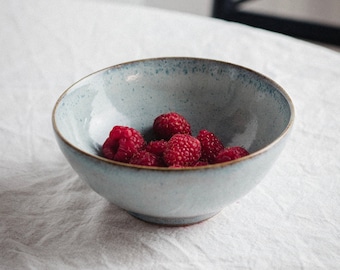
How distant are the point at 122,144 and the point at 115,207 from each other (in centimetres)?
7

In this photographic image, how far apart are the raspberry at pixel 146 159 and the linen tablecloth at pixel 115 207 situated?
0.21ft

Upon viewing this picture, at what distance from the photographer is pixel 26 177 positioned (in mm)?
679

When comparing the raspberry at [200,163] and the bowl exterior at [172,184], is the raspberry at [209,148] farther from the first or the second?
the bowl exterior at [172,184]

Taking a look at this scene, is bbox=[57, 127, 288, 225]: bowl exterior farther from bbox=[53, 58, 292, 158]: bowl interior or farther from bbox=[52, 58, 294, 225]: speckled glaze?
bbox=[53, 58, 292, 158]: bowl interior

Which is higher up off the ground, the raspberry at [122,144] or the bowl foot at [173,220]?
the raspberry at [122,144]

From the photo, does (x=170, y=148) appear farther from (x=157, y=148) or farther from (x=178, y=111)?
(x=178, y=111)

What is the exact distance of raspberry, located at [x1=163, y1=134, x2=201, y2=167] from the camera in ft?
1.93

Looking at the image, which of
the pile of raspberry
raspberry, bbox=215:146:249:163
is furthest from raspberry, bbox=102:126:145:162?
raspberry, bbox=215:146:249:163

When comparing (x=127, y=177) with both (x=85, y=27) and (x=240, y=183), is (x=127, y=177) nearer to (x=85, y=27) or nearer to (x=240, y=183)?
(x=240, y=183)

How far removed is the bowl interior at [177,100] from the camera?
663 millimetres

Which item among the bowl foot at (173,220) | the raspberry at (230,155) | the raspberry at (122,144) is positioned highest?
the raspberry at (230,155)

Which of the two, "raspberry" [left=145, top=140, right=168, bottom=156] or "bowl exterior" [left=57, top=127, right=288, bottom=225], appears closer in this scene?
"bowl exterior" [left=57, top=127, right=288, bottom=225]

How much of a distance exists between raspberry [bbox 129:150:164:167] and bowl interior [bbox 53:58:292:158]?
8cm

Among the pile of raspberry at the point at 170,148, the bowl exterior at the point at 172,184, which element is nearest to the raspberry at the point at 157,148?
the pile of raspberry at the point at 170,148
